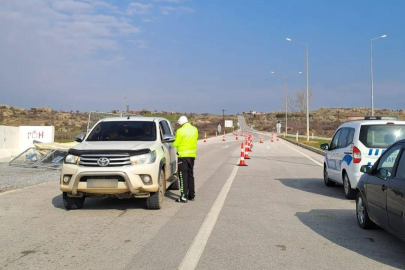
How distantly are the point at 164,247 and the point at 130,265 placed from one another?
0.82m

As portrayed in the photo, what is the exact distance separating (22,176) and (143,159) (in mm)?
7324

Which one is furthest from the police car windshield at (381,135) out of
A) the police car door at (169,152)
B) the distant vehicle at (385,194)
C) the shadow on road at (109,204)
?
the shadow on road at (109,204)

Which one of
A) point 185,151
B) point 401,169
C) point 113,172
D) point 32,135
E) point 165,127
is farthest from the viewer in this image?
point 32,135

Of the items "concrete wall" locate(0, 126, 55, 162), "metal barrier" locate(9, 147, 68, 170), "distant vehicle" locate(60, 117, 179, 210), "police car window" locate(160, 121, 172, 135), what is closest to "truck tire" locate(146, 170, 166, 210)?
"distant vehicle" locate(60, 117, 179, 210)

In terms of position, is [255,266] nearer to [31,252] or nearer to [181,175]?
[31,252]

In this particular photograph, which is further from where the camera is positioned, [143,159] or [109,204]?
[109,204]

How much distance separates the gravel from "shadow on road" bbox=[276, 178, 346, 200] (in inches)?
281

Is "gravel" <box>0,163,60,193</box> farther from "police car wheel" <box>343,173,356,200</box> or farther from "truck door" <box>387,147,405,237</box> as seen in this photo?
"truck door" <box>387,147,405,237</box>

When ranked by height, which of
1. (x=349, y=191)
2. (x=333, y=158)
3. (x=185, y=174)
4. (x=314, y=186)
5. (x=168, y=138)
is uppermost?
(x=168, y=138)

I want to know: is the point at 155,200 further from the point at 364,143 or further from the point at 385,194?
the point at 364,143

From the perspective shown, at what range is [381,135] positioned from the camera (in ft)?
31.1

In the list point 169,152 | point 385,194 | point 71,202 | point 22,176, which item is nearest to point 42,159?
point 22,176

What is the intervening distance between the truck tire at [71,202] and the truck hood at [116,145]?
975 mm

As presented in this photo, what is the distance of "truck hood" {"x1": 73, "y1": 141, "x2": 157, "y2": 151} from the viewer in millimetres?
8078
